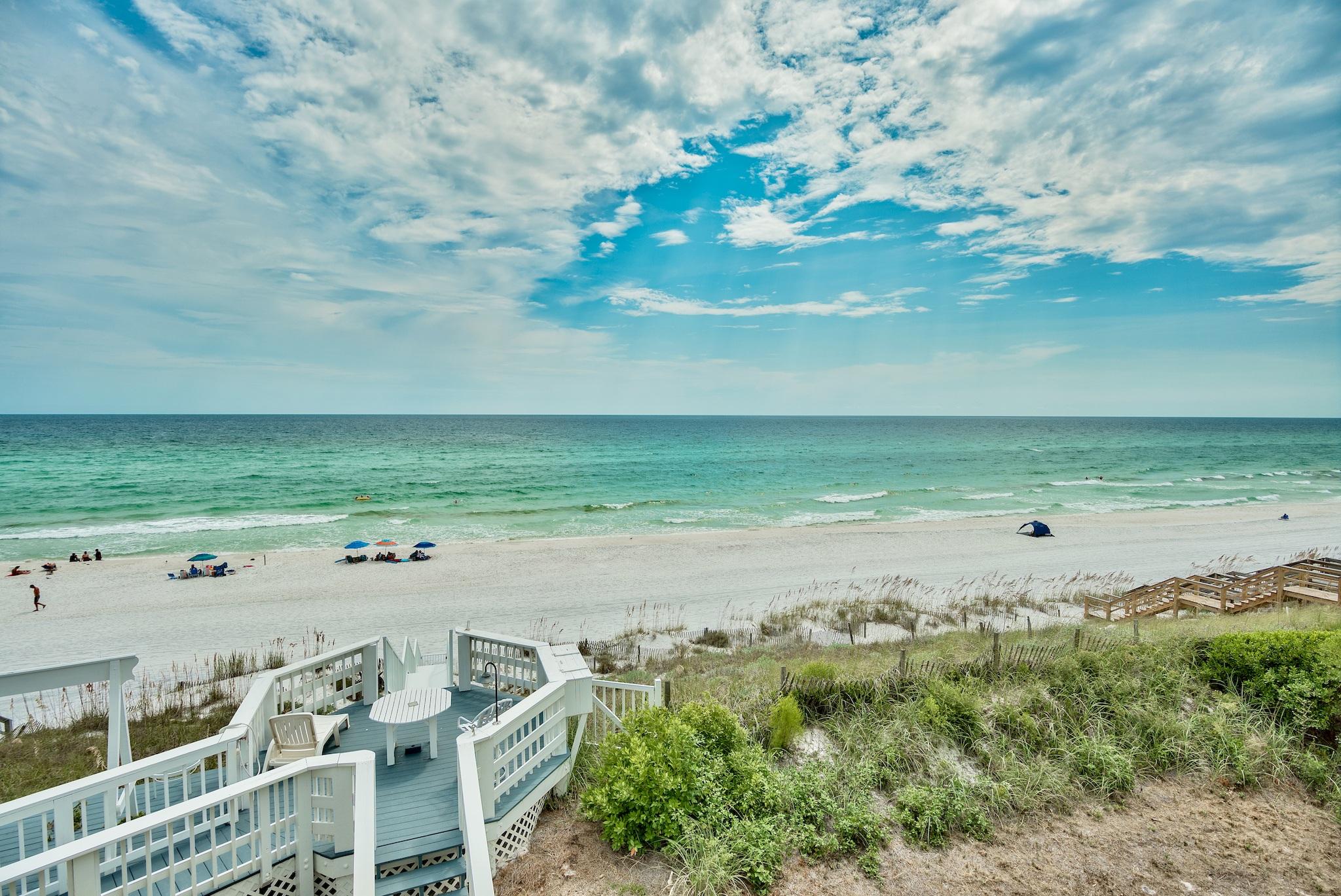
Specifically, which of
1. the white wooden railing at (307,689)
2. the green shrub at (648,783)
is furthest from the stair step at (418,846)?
the white wooden railing at (307,689)

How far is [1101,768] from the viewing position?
22.9 feet

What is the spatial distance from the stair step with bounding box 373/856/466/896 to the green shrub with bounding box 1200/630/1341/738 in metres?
9.75

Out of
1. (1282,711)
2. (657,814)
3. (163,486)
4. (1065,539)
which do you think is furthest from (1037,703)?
(163,486)

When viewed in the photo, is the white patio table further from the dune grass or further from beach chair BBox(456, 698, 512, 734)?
the dune grass

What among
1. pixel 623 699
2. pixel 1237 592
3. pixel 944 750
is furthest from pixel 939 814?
pixel 1237 592

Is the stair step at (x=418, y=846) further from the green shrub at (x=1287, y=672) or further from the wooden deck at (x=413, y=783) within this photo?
the green shrub at (x=1287, y=672)

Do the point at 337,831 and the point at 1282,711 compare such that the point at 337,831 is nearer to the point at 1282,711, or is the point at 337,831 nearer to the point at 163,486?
the point at 1282,711

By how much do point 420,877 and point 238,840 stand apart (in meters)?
1.48

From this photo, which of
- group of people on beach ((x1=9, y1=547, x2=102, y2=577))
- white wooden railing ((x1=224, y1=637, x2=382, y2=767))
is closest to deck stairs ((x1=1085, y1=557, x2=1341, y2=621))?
white wooden railing ((x1=224, y1=637, x2=382, y2=767))

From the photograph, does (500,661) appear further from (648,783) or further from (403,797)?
(648,783)

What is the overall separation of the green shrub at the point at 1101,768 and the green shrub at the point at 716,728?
12.6 feet

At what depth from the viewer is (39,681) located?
6.27 m

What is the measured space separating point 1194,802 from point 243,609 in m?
22.2

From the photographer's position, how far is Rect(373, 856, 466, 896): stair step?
5.18 metres
